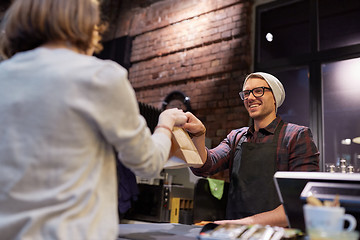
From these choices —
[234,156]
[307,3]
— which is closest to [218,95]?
[307,3]

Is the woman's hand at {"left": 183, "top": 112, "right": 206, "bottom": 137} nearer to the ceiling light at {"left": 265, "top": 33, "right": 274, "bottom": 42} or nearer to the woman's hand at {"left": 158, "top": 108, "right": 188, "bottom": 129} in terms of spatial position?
the woman's hand at {"left": 158, "top": 108, "right": 188, "bottom": 129}

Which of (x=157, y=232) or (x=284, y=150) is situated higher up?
(x=284, y=150)

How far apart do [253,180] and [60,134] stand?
1.35 m

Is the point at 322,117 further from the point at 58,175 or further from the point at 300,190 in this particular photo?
the point at 58,175

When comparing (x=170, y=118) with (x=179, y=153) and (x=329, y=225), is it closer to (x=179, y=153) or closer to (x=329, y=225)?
(x=179, y=153)

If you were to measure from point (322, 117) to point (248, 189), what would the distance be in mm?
1808

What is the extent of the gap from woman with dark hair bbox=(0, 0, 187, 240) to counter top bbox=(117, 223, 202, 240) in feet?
1.10

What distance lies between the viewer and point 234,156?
197 centimetres

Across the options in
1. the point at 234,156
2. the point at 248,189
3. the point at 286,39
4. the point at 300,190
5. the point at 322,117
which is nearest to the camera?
the point at 300,190

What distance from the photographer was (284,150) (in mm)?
1720

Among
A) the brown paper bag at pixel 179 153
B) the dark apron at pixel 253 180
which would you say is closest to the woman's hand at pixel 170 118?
the brown paper bag at pixel 179 153

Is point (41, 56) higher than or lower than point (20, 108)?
higher

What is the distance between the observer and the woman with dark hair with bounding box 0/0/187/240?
0.66 metres

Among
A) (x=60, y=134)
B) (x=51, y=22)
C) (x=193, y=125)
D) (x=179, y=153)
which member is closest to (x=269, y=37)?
(x=193, y=125)
